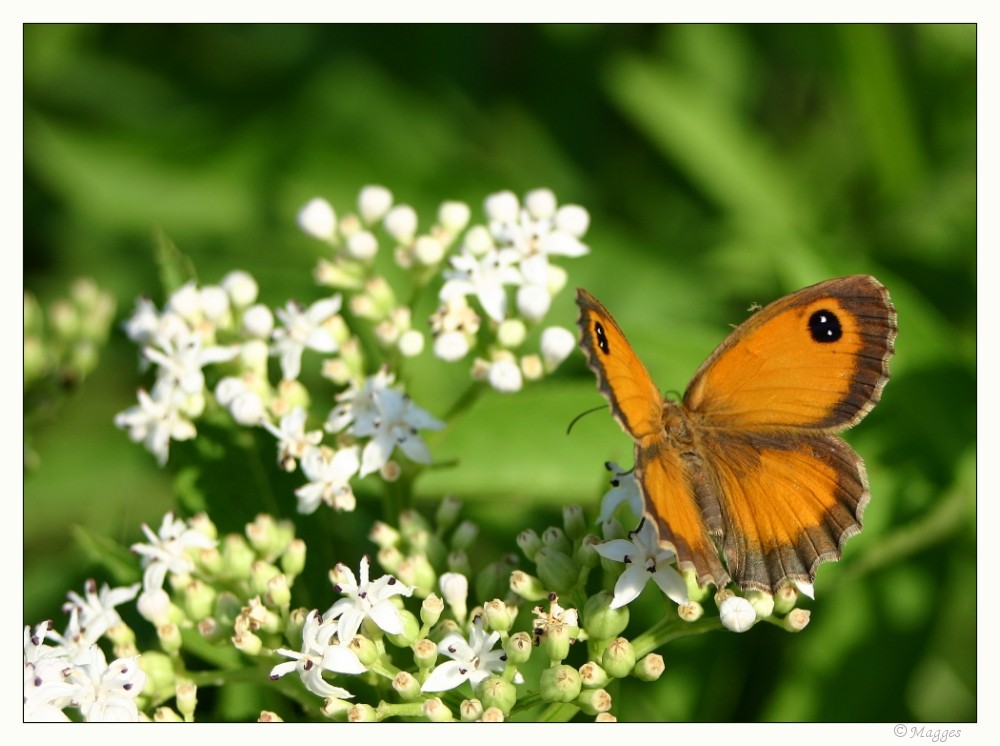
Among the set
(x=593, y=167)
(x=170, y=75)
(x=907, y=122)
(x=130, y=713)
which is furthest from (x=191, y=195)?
(x=907, y=122)

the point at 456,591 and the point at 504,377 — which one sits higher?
the point at 504,377

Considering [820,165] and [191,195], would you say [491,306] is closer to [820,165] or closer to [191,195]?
[191,195]

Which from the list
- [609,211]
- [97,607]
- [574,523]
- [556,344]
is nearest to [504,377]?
[556,344]

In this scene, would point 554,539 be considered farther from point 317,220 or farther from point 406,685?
point 317,220

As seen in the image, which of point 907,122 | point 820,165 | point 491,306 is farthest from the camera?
point 820,165

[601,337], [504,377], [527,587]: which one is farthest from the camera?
[504,377]
